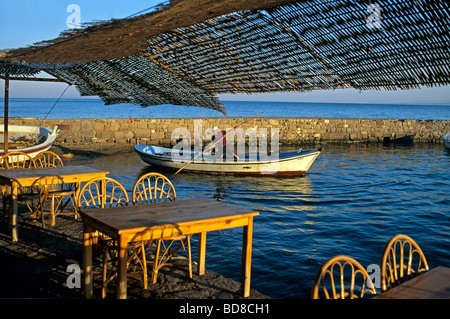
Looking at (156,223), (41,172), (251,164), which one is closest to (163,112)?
(251,164)

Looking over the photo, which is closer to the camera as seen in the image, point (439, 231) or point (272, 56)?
point (272, 56)

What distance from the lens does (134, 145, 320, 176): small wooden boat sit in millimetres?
14570

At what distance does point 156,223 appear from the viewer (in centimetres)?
340

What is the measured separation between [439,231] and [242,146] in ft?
47.7

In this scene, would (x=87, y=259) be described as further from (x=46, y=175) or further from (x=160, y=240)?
(x=46, y=175)

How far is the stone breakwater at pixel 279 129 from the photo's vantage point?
63.4 ft

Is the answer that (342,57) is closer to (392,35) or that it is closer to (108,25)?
(392,35)

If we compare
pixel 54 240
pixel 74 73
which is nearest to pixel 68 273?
pixel 54 240

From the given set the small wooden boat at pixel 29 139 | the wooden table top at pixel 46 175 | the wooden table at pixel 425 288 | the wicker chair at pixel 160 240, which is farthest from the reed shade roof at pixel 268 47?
the small wooden boat at pixel 29 139

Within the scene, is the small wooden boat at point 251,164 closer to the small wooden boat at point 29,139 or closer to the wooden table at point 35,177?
the small wooden boat at point 29,139

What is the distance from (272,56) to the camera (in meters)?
4.67

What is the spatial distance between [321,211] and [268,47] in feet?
22.1

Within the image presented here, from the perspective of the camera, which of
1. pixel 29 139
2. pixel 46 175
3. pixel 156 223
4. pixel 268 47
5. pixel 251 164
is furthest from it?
pixel 251 164

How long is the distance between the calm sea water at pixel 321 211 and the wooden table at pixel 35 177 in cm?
227
